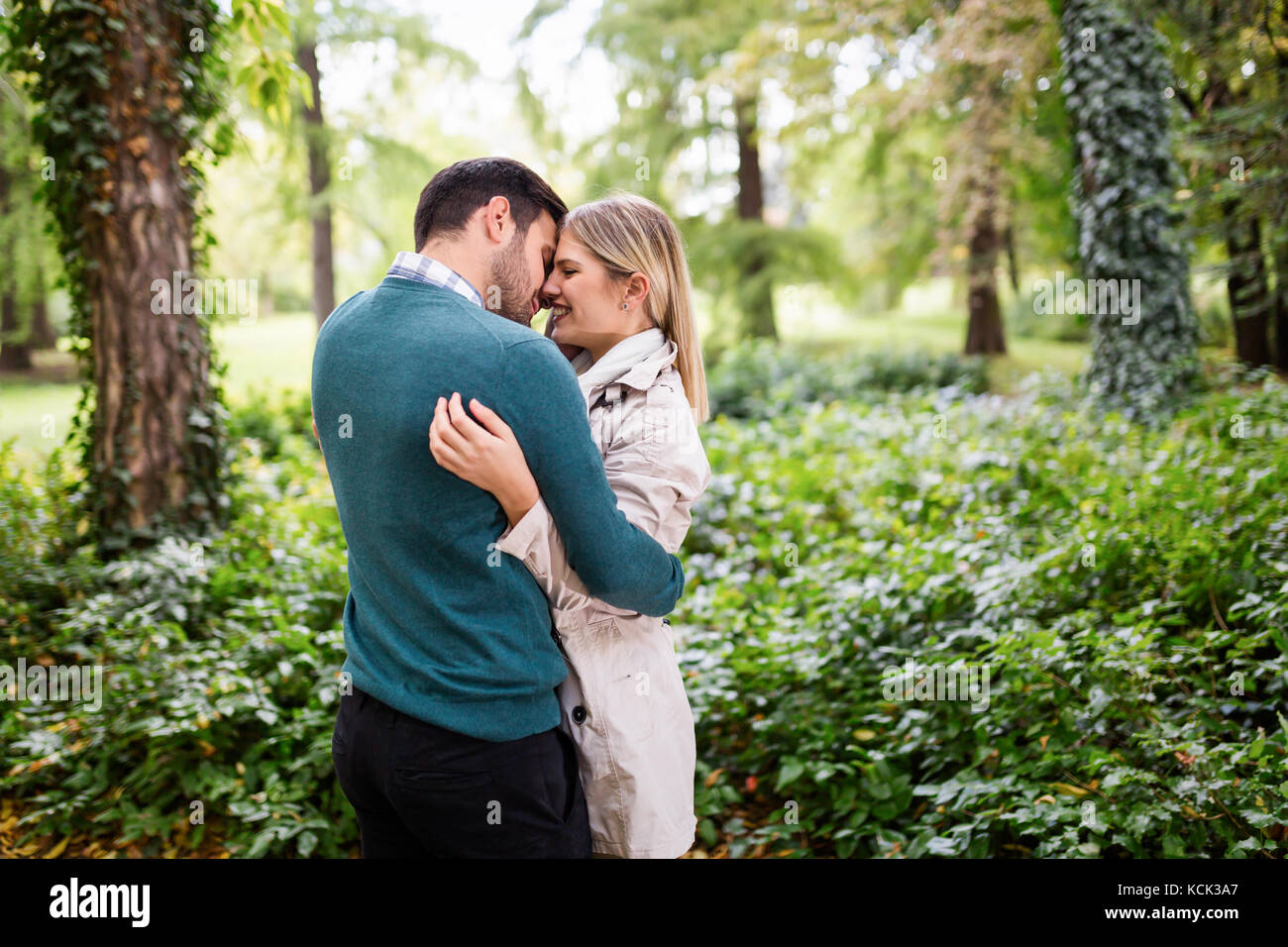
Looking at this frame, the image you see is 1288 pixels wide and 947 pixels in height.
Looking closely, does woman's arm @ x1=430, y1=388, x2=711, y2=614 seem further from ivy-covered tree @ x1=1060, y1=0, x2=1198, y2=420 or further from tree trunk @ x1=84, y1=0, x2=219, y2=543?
ivy-covered tree @ x1=1060, y1=0, x2=1198, y2=420

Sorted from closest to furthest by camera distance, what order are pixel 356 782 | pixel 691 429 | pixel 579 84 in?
pixel 356 782 → pixel 691 429 → pixel 579 84

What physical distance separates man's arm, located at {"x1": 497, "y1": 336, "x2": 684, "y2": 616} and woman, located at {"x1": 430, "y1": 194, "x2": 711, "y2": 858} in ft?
0.13

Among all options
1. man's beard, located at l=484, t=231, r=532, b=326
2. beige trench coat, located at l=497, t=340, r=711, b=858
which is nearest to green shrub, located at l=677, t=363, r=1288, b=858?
beige trench coat, located at l=497, t=340, r=711, b=858

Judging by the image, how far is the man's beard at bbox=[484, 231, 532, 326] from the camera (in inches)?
80.0

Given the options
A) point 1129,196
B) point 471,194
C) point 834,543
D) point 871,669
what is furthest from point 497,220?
point 1129,196

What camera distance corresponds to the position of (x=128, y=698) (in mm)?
3926

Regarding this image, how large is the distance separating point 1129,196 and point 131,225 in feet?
25.6

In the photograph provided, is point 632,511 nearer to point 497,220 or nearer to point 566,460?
point 566,460

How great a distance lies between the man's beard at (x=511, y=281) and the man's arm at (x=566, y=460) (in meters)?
0.31

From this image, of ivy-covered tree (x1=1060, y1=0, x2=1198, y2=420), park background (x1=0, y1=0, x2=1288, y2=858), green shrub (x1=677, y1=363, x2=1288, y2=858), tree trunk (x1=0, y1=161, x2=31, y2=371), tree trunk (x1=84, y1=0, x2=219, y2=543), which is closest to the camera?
green shrub (x1=677, y1=363, x2=1288, y2=858)

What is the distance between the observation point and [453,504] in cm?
179
